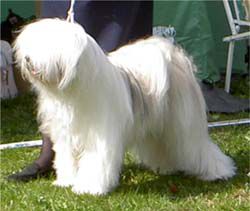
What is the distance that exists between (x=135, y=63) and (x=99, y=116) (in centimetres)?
39

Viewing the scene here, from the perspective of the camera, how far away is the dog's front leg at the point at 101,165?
3.52 meters

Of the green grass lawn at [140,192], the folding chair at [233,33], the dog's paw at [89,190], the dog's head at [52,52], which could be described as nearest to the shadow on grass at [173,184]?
the green grass lawn at [140,192]

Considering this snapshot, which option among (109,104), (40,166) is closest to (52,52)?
(109,104)

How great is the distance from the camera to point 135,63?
3709 mm

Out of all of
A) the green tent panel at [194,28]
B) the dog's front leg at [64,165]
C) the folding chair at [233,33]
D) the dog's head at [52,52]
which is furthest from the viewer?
the green tent panel at [194,28]

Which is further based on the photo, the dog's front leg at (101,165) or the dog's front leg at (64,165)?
the dog's front leg at (64,165)

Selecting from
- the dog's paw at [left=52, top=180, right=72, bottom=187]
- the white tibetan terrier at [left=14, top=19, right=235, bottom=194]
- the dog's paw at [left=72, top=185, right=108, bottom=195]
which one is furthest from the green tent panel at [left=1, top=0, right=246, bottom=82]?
the dog's paw at [left=72, top=185, right=108, bottom=195]

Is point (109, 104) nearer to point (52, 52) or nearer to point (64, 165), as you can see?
point (52, 52)

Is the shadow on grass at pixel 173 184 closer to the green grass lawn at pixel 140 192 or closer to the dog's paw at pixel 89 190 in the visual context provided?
the green grass lawn at pixel 140 192

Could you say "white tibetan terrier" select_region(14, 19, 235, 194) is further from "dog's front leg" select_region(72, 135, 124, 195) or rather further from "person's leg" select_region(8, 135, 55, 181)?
"person's leg" select_region(8, 135, 55, 181)

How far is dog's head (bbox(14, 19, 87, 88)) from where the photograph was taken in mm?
A: 3271

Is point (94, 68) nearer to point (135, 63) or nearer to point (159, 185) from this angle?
point (135, 63)

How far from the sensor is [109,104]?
137 inches

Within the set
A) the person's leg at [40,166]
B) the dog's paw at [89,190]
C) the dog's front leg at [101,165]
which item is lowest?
the person's leg at [40,166]
